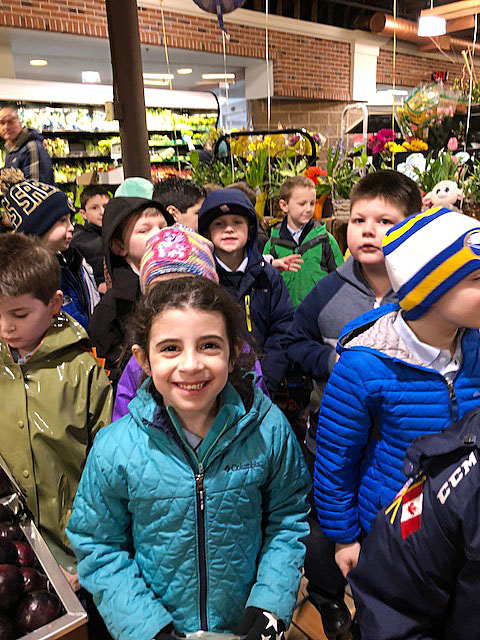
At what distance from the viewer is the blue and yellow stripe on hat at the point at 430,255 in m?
0.99

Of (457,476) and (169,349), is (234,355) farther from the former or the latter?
(457,476)

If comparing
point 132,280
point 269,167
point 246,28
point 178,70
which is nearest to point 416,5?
point 246,28

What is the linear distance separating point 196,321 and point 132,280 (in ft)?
2.77

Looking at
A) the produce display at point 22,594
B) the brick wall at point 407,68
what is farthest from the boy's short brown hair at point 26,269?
the brick wall at point 407,68

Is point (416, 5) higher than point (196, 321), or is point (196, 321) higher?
point (416, 5)

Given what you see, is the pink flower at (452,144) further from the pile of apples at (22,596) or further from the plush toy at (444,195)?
the pile of apples at (22,596)

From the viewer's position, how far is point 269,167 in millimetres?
3826

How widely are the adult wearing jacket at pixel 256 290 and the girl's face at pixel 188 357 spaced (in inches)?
33.9

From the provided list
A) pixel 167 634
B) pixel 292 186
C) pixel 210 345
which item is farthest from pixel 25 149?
pixel 167 634

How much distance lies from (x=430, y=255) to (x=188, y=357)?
52 centimetres

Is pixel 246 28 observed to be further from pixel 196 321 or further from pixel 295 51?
pixel 196 321

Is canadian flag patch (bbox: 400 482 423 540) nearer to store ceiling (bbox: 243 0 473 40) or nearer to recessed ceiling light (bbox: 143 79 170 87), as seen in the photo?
recessed ceiling light (bbox: 143 79 170 87)

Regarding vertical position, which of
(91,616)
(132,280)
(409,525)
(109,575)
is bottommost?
(91,616)

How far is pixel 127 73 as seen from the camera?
3701 millimetres
